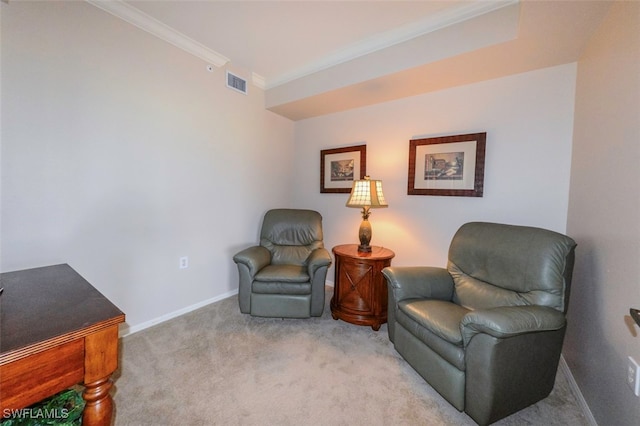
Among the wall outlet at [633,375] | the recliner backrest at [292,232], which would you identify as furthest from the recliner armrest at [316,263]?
the wall outlet at [633,375]

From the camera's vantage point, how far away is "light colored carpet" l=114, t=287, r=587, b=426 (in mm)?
1357

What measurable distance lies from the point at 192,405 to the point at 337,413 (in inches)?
32.3

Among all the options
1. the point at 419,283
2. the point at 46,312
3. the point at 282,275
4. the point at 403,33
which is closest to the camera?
the point at 46,312

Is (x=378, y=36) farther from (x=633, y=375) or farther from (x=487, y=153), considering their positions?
(x=633, y=375)

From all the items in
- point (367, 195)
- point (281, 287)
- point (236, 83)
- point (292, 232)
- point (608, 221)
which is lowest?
point (281, 287)

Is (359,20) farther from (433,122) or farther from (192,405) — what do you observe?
(192,405)

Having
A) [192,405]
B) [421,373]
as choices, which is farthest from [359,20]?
[192,405]

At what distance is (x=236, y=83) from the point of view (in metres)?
2.75

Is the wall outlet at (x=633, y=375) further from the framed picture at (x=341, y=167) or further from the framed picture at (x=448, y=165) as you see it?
the framed picture at (x=341, y=167)

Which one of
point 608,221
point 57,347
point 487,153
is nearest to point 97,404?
point 57,347

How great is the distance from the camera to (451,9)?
5.93ft

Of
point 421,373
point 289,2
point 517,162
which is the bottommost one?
point 421,373

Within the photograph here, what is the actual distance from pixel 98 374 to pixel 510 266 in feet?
7.26

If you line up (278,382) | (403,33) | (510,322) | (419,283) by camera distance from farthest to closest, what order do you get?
(403,33) < (419,283) < (278,382) < (510,322)
